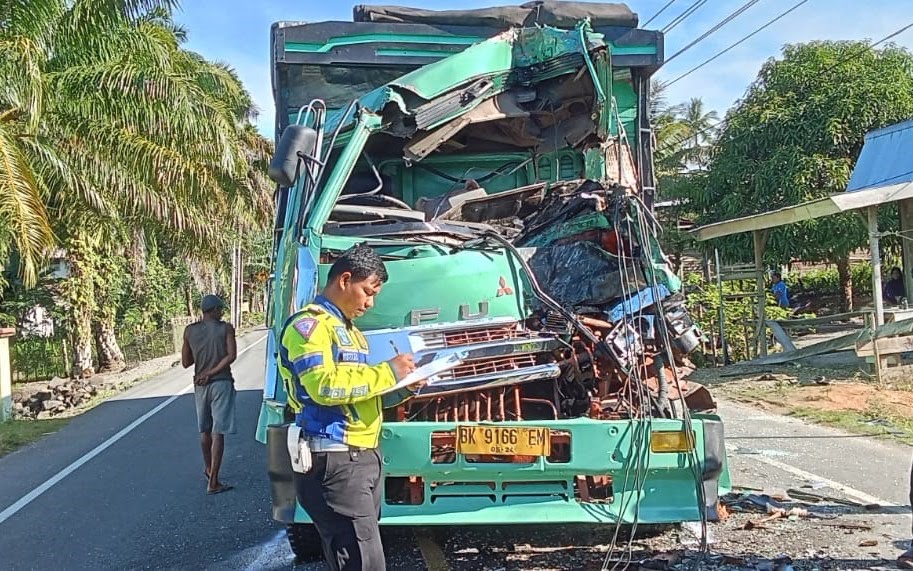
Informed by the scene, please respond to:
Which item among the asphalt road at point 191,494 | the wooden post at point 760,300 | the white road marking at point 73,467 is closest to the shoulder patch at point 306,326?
the asphalt road at point 191,494

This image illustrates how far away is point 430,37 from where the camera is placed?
634 cm

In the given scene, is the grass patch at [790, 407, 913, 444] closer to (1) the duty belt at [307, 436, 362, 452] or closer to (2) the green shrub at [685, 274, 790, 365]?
(2) the green shrub at [685, 274, 790, 365]

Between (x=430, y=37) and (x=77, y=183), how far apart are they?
8.81m

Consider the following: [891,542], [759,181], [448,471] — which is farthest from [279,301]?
[759,181]

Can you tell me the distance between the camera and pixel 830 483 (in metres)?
6.13

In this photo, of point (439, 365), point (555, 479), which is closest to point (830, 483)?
point (555, 479)

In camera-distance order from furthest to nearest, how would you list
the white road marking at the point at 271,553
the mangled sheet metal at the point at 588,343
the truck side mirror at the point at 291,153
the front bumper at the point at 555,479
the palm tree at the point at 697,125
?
1. the palm tree at the point at 697,125
2. the white road marking at the point at 271,553
3. the truck side mirror at the point at 291,153
4. the mangled sheet metal at the point at 588,343
5. the front bumper at the point at 555,479

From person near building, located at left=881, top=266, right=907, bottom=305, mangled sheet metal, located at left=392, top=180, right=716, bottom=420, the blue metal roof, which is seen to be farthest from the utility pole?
mangled sheet metal, located at left=392, top=180, right=716, bottom=420

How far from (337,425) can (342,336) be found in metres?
0.33

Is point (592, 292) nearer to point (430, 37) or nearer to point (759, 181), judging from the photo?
point (430, 37)

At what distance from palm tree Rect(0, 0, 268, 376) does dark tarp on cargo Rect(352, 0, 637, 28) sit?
5.78 metres

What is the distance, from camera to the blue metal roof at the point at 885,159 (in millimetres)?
15570

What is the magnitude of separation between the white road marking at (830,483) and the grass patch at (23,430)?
8593 mm

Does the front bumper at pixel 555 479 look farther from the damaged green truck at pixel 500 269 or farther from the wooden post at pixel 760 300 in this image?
the wooden post at pixel 760 300
